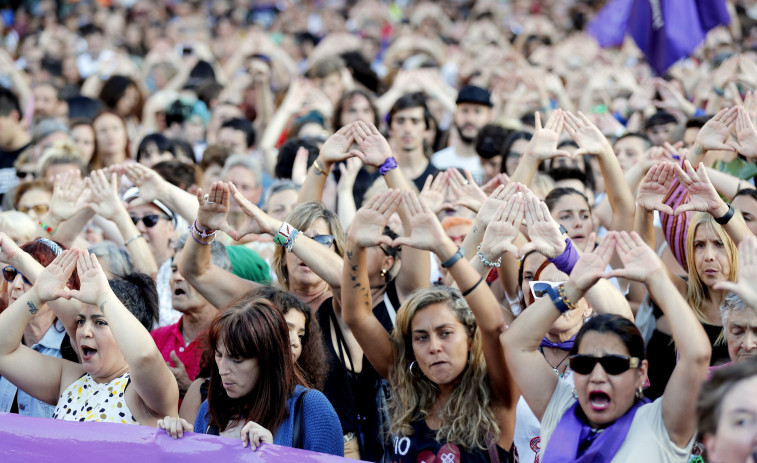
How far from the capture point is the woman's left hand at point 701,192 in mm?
3887

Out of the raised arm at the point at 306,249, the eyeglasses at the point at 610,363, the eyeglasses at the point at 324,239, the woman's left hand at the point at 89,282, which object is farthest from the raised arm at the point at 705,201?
the woman's left hand at the point at 89,282

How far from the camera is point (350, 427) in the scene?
420 centimetres

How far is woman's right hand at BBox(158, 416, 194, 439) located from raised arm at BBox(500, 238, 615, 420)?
3.81ft

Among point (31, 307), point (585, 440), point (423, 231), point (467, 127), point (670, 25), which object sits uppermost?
point (670, 25)

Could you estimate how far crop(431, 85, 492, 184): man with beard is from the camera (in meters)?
7.75

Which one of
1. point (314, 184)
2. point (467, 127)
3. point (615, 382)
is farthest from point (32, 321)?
point (467, 127)

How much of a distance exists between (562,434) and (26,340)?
2.71 metres

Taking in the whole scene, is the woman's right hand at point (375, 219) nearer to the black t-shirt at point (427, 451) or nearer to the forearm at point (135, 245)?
the black t-shirt at point (427, 451)

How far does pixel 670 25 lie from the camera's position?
8.66 meters

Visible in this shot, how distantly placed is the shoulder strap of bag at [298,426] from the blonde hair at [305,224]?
106 cm

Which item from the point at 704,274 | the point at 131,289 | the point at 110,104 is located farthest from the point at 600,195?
the point at 110,104

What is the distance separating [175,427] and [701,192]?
7.20 ft

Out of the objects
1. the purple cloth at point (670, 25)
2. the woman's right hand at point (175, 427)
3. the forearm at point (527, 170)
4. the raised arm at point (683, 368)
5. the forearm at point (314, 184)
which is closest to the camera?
the raised arm at point (683, 368)

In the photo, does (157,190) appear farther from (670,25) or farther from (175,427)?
(670,25)
